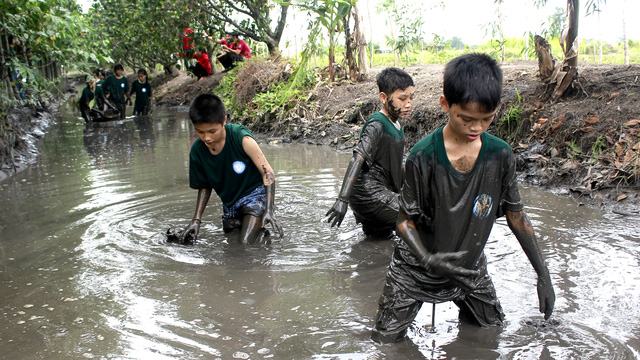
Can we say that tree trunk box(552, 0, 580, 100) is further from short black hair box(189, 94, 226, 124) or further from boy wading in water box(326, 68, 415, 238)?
short black hair box(189, 94, 226, 124)

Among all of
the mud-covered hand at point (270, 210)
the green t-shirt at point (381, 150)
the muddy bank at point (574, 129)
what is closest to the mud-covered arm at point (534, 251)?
the green t-shirt at point (381, 150)

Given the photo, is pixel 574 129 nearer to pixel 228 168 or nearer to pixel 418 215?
pixel 228 168

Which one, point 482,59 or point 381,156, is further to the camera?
point 381,156

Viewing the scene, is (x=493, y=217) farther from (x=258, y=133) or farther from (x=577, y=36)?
(x=258, y=133)

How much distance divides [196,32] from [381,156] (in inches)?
562

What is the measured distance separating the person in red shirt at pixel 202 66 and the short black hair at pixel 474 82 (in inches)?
688

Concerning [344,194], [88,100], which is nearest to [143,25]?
[88,100]

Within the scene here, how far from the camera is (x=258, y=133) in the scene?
12.1m

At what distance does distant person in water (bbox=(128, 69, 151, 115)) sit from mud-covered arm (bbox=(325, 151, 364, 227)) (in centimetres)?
1380

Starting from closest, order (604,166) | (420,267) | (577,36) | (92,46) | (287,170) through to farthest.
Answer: (420,267) < (604,166) < (577,36) < (287,170) < (92,46)

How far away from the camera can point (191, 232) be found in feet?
15.8

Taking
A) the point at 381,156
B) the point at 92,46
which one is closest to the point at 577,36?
the point at 381,156

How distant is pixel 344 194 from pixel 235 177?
1.28 metres

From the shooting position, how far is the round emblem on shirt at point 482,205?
2699 mm
